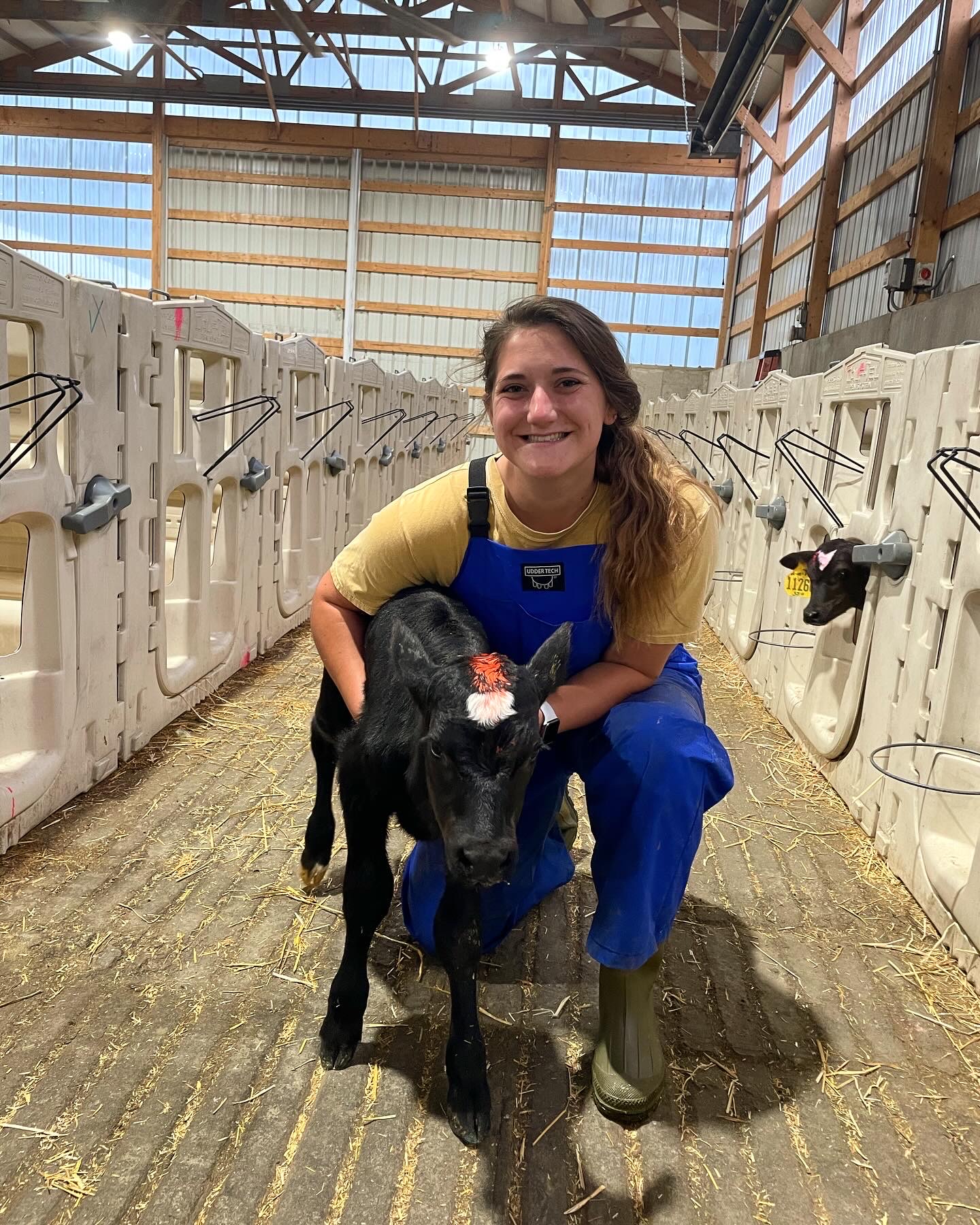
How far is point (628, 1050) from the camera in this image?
172cm

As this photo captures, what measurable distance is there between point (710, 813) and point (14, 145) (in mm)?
15902

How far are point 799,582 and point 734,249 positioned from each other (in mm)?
11028

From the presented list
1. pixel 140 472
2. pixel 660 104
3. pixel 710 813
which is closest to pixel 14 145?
pixel 660 104

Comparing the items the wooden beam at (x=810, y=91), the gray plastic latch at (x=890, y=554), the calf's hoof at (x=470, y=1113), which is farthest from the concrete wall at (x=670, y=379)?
the calf's hoof at (x=470, y=1113)

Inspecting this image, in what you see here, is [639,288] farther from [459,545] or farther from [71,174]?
[459,545]

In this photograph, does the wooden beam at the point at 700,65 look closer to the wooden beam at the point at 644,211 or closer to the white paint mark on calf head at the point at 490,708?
the wooden beam at the point at 644,211

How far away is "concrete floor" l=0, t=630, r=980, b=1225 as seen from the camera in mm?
1505

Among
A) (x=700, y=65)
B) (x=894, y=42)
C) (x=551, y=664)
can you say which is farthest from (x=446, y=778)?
(x=700, y=65)

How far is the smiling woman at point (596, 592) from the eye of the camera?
170 centimetres

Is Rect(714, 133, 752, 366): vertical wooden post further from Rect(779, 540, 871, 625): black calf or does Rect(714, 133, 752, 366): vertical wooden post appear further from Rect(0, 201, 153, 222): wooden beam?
Rect(779, 540, 871, 625): black calf

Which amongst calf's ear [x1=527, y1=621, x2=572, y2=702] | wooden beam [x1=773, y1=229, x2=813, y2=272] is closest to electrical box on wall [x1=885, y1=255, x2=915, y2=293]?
wooden beam [x1=773, y1=229, x2=813, y2=272]

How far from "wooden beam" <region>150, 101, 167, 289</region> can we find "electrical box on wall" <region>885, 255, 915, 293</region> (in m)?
10.7

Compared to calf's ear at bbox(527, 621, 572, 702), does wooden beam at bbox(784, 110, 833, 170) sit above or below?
above

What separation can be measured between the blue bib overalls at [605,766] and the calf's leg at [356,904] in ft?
1.00
